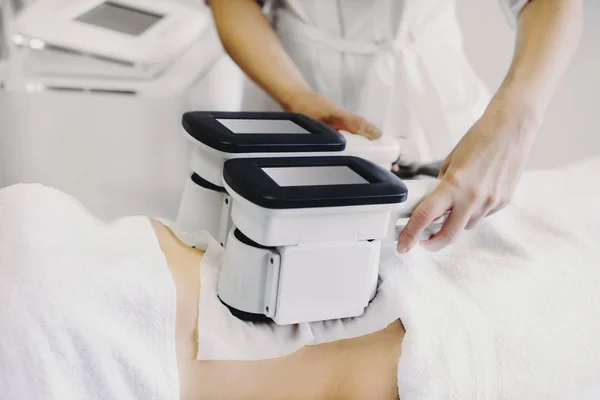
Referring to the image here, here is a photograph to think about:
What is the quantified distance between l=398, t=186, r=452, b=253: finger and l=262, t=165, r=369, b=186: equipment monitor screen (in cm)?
9

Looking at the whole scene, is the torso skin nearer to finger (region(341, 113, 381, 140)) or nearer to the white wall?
finger (region(341, 113, 381, 140))

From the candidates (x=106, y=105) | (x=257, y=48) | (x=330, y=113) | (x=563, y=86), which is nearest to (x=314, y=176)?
(x=330, y=113)

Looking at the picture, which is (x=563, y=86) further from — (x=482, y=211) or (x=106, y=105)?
(x=106, y=105)

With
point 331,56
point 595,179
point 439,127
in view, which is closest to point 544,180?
point 595,179

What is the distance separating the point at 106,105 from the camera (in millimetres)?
1087

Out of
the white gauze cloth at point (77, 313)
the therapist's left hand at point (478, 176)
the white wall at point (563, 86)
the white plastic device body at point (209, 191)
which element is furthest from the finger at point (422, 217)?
the white wall at point (563, 86)

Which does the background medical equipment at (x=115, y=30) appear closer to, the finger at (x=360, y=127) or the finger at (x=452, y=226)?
the finger at (x=360, y=127)

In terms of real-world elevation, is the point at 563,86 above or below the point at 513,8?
below

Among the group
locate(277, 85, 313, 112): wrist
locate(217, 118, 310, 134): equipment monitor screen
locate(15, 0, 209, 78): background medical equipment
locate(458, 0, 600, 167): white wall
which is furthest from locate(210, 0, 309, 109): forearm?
locate(458, 0, 600, 167): white wall

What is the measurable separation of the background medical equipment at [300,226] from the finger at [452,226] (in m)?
0.05

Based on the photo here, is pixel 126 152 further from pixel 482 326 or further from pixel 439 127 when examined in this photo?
pixel 482 326

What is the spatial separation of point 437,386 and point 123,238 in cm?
33

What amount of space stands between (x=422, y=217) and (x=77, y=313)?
0.34 metres

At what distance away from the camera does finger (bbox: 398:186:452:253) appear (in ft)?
2.13
